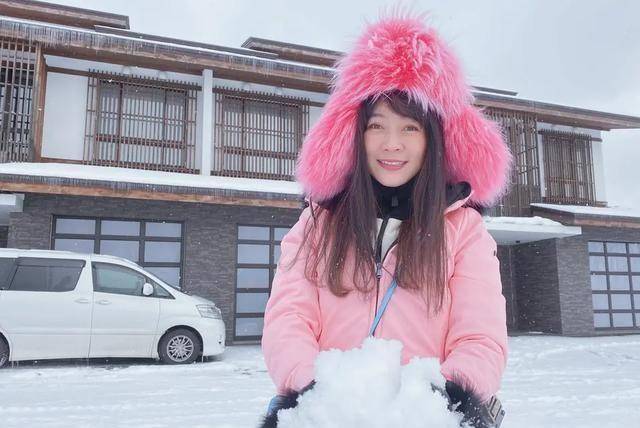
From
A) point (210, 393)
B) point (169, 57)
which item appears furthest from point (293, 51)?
point (210, 393)

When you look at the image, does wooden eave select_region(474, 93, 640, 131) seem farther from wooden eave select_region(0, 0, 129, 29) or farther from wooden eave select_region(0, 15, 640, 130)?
wooden eave select_region(0, 0, 129, 29)

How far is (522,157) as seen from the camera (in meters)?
14.2

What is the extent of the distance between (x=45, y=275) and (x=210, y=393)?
12.6 feet

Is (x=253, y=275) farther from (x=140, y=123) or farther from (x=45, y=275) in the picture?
(x=45, y=275)

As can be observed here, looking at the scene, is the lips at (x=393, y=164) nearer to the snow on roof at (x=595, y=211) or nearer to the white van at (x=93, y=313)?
the white van at (x=93, y=313)

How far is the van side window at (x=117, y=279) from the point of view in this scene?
8391 millimetres

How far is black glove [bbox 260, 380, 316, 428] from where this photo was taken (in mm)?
1231

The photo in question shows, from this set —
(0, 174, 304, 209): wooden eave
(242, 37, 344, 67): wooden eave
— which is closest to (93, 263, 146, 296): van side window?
(0, 174, 304, 209): wooden eave

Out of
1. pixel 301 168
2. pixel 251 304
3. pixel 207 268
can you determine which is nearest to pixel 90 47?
pixel 207 268

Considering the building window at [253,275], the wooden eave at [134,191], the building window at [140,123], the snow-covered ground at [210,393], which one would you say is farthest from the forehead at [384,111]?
the building window at [140,123]

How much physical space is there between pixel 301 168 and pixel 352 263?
42 centimetres

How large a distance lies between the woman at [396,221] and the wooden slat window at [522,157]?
1269 cm

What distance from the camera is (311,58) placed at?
627 inches

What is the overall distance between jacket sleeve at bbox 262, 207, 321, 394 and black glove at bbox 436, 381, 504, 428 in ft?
1.07
